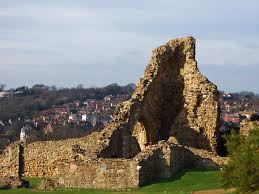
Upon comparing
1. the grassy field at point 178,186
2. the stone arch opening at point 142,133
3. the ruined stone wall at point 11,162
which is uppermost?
the stone arch opening at point 142,133

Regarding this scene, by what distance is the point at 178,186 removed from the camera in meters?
29.0

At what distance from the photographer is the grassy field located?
2814 centimetres

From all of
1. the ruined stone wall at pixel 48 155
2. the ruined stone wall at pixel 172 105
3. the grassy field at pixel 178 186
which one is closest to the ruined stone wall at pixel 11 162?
the ruined stone wall at pixel 48 155

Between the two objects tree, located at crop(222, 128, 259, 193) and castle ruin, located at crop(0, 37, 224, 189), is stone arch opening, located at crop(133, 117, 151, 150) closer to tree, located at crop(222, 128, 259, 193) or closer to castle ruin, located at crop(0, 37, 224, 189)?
castle ruin, located at crop(0, 37, 224, 189)

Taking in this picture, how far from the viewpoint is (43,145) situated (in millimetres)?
37469

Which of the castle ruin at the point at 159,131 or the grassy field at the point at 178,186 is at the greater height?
the castle ruin at the point at 159,131

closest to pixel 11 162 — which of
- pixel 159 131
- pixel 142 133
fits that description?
pixel 142 133

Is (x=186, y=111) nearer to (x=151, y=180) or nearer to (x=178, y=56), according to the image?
(x=178, y=56)

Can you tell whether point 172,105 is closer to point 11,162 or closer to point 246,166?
point 11,162

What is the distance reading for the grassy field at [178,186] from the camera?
28.1 metres

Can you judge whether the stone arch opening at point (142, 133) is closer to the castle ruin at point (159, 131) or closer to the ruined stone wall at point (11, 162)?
the castle ruin at point (159, 131)

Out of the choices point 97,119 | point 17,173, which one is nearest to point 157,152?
point 17,173

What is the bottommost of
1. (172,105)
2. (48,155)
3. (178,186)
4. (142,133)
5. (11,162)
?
(178,186)

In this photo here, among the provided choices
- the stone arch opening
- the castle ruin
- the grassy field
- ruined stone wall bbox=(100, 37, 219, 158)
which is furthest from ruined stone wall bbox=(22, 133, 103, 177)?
the grassy field
